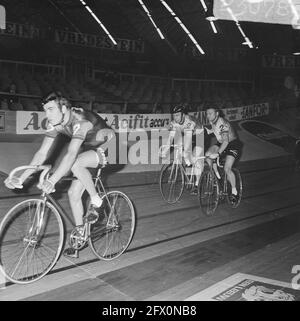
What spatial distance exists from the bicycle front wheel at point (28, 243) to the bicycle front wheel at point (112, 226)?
18.0 inches

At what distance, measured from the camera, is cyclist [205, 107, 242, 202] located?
20.1ft

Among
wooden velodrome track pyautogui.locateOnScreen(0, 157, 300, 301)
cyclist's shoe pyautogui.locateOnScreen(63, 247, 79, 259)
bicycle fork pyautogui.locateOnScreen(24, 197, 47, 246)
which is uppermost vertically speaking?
bicycle fork pyautogui.locateOnScreen(24, 197, 47, 246)

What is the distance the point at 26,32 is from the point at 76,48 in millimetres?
2497

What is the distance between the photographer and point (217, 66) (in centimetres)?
2414

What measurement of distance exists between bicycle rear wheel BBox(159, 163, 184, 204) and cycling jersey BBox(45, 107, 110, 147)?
9.48 ft

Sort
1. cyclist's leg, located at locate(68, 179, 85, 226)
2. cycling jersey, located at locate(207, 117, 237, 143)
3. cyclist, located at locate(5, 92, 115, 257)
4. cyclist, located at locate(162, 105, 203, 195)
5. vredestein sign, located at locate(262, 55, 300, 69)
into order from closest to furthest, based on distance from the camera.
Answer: cyclist, located at locate(5, 92, 115, 257) → cyclist's leg, located at locate(68, 179, 85, 226) → cycling jersey, located at locate(207, 117, 237, 143) → cyclist, located at locate(162, 105, 203, 195) → vredestein sign, located at locate(262, 55, 300, 69)

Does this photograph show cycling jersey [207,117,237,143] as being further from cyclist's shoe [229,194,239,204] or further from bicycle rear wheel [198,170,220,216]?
cyclist's shoe [229,194,239,204]

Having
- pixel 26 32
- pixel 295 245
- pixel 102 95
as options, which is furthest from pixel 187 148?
pixel 26 32

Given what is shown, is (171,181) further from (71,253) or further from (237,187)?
→ (71,253)

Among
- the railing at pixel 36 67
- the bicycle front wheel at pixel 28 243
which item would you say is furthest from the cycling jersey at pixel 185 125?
the railing at pixel 36 67

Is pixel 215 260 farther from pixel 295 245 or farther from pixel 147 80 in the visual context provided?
pixel 147 80

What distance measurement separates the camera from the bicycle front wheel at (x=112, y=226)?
3.97m

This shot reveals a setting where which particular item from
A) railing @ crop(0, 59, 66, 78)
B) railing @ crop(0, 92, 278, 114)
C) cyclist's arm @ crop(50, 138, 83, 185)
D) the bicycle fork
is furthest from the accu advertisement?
the bicycle fork
